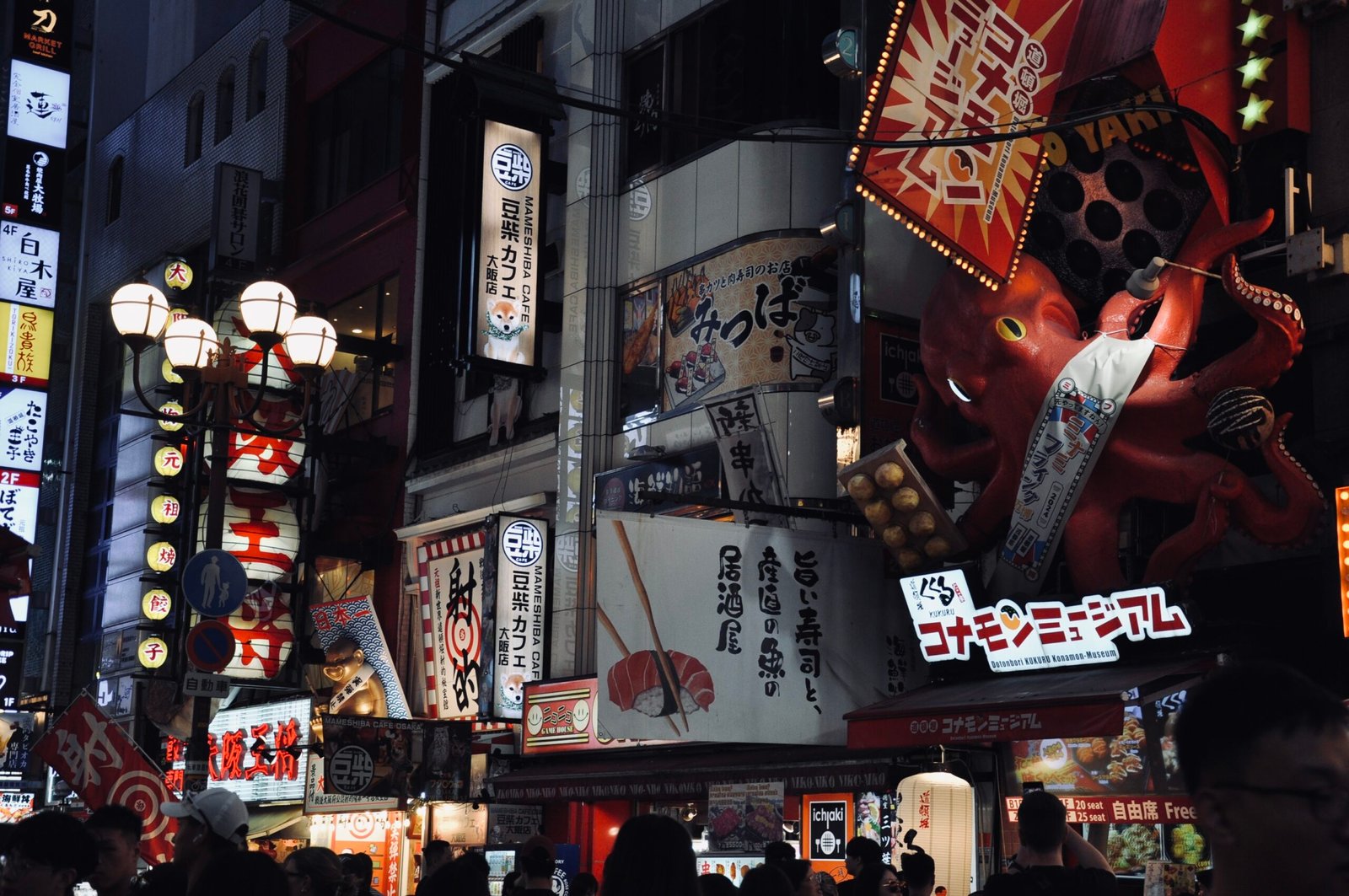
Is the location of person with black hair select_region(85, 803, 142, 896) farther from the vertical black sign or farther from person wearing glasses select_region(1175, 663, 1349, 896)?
the vertical black sign

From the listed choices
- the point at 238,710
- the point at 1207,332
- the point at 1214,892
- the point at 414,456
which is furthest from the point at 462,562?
the point at 1214,892

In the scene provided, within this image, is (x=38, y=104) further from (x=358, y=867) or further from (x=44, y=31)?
(x=358, y=867)

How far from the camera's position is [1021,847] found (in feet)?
22.2

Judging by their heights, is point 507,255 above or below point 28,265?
below

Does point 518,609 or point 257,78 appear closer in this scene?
point 518,609

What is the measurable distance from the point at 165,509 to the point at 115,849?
81.6ft

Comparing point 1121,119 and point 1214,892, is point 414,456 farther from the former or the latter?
point 1214,892

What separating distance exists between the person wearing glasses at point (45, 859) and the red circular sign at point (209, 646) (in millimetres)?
11550

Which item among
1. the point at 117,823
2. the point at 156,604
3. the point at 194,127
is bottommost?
the point at 117,823

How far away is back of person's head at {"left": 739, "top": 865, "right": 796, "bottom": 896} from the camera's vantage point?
22.1ft

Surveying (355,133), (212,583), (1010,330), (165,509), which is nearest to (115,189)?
(355,133)

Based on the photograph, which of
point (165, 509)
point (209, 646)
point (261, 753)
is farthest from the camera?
point (165, 509)

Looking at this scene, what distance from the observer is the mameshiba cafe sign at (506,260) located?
865 inches

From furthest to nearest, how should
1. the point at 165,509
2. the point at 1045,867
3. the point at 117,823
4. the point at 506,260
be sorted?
the point at 165,509 → the point at 506,260 → the point at 117,823 → the point at 1045,867
